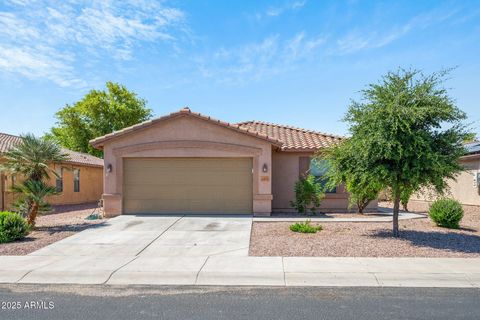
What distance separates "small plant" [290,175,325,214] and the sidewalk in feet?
24.7

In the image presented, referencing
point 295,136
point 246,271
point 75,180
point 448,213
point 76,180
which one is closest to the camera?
point 246,271

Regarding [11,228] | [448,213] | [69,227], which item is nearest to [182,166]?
[69,227]

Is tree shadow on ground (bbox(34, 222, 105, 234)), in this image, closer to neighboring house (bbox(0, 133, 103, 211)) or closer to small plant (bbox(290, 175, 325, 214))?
neighboring house (bbox(0, 133, 103, 211))

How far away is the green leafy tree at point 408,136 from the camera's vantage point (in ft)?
34.4

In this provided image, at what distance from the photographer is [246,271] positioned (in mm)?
7934

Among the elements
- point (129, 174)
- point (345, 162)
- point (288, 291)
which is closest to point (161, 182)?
point (129, 174)

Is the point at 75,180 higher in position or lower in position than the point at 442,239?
higher

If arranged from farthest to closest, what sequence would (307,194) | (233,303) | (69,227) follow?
(307,194) < (69,227) < (233,303)

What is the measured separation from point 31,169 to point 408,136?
38.6 ft

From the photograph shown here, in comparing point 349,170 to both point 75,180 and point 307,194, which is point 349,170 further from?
point 75,180

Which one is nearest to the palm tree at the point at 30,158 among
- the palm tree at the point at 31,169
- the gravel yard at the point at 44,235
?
the palm tree at the point at 31,169

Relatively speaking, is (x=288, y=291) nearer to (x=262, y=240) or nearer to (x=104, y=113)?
(x=262, y=240)

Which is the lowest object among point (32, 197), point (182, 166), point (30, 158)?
point (32, 197)

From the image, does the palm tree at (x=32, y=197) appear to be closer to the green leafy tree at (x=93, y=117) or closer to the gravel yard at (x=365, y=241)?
the gravel yard at (x=365, y=241)
